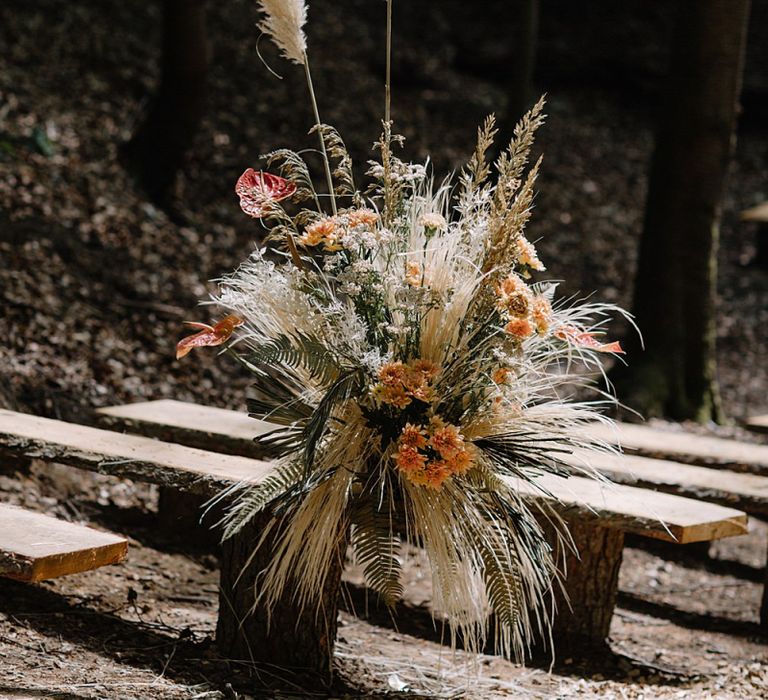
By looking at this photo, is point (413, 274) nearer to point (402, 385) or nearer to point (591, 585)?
point (402, 385)

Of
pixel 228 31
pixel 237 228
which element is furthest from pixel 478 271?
pixel 228 31

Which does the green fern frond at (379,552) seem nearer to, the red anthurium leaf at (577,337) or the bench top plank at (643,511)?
the bench top plank at (643,511)

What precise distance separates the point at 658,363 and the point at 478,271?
4036mm

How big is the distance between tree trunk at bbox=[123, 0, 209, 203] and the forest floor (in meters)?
0.17

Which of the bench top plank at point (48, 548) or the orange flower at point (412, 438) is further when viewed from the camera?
the orange flower at point (412, 438)

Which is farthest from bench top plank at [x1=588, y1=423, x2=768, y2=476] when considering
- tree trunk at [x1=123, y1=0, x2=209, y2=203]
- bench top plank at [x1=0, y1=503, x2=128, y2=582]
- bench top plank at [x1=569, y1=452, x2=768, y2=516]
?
tree trunk at [x1=123, y1=0, x2=209, y2=203]

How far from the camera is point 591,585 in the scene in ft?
11.7

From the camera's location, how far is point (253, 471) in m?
3.12

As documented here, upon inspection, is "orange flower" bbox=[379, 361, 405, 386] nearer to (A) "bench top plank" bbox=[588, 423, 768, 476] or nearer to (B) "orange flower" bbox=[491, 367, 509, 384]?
(B) "orange flower" bbox=[491, 367, 509, 384]

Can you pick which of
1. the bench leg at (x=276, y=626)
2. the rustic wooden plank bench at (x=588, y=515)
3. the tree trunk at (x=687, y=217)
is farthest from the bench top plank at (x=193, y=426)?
the tree trunk at (x=687, y=217)

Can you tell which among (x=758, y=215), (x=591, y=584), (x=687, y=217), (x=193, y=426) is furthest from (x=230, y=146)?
(x=591, y=584)

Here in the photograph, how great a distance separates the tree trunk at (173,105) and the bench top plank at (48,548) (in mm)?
5249

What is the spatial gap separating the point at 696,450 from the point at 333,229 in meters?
2.49

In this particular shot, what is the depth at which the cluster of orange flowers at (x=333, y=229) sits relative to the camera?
8.82ft
